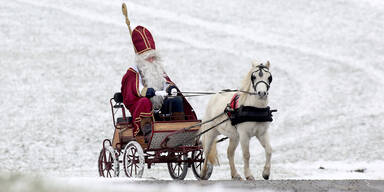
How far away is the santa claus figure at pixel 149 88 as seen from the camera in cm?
1178

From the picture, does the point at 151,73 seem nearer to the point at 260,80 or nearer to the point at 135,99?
the point at 135,99

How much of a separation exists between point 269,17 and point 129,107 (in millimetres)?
27352

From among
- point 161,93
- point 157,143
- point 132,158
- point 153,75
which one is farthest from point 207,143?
point 153,75

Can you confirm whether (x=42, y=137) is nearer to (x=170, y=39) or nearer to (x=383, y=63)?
(x=170, y=39)

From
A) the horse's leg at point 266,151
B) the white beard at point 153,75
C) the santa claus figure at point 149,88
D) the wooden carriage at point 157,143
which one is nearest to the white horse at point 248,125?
the horse's leg at point 266,151

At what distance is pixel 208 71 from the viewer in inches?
1185

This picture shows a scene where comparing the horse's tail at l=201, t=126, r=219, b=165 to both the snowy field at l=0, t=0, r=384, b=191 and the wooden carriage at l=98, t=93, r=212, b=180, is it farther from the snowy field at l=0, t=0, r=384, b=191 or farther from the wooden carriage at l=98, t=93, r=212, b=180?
the snowy field at l=0, t=0, r=384, b=191

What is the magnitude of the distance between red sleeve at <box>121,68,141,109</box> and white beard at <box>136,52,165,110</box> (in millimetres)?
197

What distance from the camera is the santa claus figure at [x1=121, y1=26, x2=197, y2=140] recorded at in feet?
38.7

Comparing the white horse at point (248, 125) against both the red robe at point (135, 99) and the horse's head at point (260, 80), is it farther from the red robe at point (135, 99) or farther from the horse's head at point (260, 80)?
the red robe at point (135, 99)

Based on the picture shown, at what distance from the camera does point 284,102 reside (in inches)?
1083

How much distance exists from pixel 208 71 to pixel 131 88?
1822 centimetres

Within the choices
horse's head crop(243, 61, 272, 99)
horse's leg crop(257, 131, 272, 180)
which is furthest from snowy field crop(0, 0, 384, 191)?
horse's head crop(243, 61, 272, 99)

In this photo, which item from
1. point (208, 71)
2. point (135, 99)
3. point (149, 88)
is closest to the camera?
point (149, 88)
